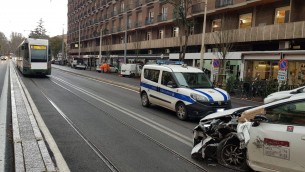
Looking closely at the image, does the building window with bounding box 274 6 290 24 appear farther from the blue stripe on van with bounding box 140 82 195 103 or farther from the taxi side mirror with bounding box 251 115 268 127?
the taxi side mirror with bounding box 251 115 268 127

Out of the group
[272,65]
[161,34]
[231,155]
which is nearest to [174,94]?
[231,155]

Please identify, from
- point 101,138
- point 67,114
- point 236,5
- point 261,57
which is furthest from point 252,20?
point 101,138

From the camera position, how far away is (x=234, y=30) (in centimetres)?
3064

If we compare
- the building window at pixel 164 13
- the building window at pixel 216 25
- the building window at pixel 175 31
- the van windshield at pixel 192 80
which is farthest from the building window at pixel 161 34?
the van windshield at pixel 192 80

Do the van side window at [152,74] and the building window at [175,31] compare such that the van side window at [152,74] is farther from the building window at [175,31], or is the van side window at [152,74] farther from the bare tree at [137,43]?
the bare tree at [137,43]

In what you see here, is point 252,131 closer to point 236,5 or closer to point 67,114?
point 67,114

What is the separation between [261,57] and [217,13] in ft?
31.2

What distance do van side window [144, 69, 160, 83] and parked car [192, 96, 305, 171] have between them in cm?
637

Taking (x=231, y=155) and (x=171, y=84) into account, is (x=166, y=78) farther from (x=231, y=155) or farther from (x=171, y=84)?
(x=231, y=155)

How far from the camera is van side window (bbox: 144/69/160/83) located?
12.8m

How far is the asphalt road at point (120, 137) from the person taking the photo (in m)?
6.09

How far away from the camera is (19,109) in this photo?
1113 centimetres

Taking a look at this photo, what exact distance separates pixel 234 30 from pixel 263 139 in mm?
26545

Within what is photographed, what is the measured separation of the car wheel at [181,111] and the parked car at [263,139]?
4.22 metres
